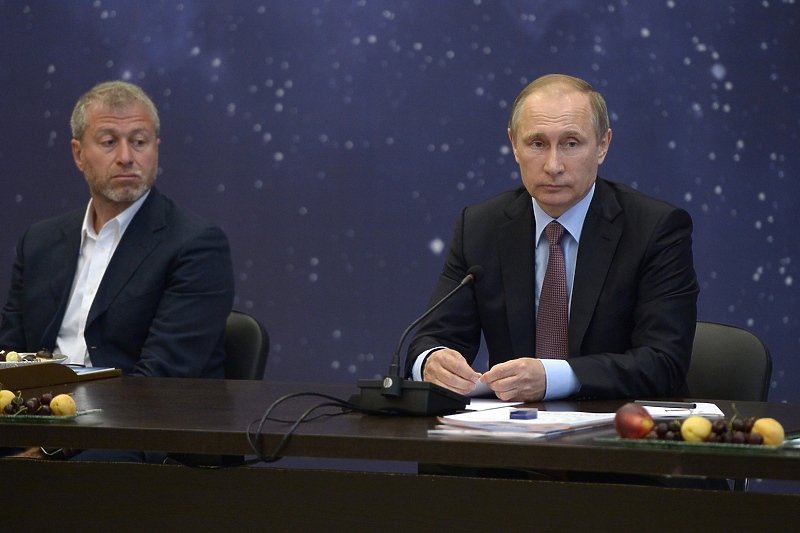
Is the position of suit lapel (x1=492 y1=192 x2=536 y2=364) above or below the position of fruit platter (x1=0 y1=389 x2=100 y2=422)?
above

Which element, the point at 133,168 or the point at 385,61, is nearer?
the point at 133,168

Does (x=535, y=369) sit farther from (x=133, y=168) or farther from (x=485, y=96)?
(x=485, y=96)

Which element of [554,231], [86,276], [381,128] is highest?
[381,128]

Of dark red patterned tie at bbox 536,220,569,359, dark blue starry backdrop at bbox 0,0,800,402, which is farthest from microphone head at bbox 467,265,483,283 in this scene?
dark blue starry backdrop at bbox 0,0,800,402

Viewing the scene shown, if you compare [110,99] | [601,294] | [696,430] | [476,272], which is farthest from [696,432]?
[110,99]

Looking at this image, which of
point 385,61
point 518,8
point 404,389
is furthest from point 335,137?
point 404,389

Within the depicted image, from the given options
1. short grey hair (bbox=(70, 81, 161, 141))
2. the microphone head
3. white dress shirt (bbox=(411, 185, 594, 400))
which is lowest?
the microphone head

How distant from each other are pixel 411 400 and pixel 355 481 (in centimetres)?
20

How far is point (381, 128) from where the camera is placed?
4.02 metres

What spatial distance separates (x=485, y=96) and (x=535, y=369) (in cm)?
204

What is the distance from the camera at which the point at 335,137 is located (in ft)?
13.3

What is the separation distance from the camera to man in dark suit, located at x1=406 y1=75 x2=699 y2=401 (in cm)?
238

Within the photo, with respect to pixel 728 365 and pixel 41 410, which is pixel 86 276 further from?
pixel 728 365

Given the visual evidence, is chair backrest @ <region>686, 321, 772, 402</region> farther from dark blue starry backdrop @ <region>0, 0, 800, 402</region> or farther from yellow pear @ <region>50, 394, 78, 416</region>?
yellow pear @ <region>50, 394, 78, 416</region>
